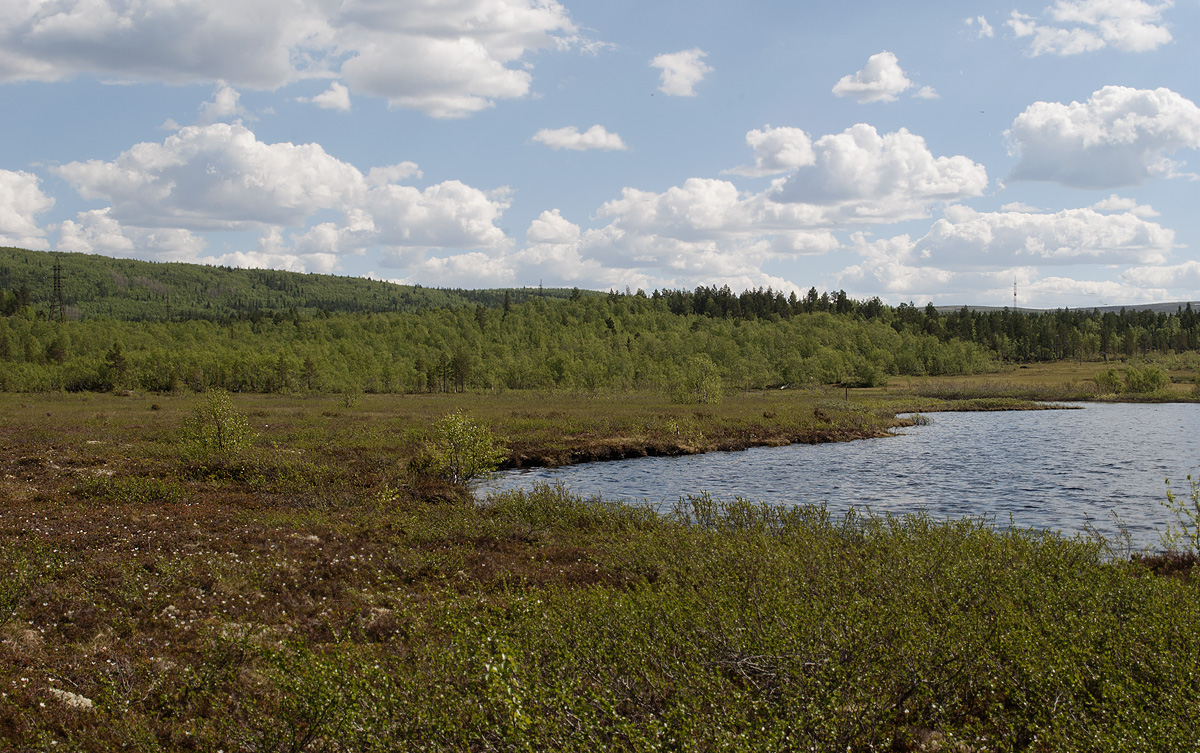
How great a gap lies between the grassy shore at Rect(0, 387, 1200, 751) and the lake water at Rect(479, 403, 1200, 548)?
25.2 ft

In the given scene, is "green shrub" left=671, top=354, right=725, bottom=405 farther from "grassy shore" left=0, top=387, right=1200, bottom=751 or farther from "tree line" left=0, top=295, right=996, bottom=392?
"grassy shore" left=0, top=387, right=1200, bottom=751

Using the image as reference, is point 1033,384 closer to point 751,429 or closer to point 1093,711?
point 751,429

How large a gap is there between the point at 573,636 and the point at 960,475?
29.0 meters

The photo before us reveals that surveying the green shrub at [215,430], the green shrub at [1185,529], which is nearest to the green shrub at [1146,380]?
the green shrub at [1185,529]

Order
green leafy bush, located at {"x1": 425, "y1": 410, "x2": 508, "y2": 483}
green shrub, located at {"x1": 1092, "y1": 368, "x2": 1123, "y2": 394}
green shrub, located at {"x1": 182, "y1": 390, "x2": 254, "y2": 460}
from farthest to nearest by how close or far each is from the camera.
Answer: green shrub, located at {"x1": 1092, "y1": 368, "x2": 1123, "y2": 394}
green shrub, located at {"x1": 182, "y1": 390, "x2": 254, "y2": 460}
green leafy bush, located at {"x1": 425, "y1": 410, "x2": 508, "y2": 483}

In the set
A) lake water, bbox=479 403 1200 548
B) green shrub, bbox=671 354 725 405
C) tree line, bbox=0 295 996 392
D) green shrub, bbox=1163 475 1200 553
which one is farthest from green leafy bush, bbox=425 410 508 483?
tree line, bbox=0 295 996 392

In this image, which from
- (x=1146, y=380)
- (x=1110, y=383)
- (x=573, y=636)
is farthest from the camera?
(x=1110, y=383)

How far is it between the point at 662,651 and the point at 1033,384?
108644 millimetres

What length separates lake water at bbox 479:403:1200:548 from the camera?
23.8m

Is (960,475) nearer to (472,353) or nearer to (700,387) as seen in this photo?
(700,387)

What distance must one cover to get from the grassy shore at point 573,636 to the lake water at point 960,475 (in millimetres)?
7683

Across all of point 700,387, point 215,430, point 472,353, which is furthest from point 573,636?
point 472,353

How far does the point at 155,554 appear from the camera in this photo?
1300cm

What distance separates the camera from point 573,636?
8266mm
